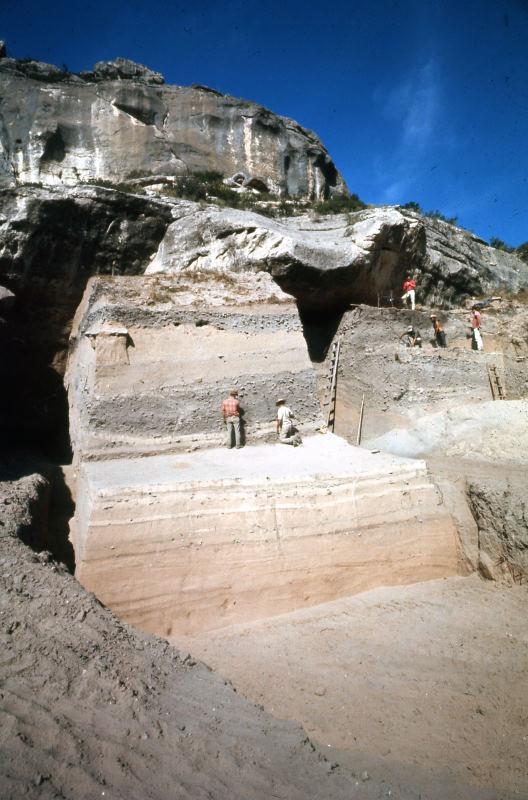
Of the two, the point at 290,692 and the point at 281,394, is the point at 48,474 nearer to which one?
the point at 281,394

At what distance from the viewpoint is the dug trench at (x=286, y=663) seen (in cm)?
237

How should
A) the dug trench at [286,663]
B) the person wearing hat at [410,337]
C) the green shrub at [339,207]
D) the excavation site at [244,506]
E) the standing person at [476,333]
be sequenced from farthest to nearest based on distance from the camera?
the green shrub at [339,207] < the standing person at [476,333] < the person wearing hat at [410,337] < the excavation site at [244,506] < the dug trench at [286,663]

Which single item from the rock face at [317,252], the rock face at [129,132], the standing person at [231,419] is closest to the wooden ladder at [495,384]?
the rock face at [317,252]

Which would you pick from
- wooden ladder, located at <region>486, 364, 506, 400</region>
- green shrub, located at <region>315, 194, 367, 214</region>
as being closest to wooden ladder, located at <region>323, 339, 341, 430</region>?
wooden ladder, located at <region>486, 364, 506, 400</region>

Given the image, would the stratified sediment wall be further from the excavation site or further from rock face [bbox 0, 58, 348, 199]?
rock face [bbox 0, 58, 348, 199]

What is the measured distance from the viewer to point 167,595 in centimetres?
441

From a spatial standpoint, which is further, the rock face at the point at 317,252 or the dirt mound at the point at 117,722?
the rock face at the point at 317,252

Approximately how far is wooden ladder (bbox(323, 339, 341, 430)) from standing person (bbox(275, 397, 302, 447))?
89.6 inches

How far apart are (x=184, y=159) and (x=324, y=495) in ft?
39.0

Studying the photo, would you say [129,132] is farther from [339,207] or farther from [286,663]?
[286,663]

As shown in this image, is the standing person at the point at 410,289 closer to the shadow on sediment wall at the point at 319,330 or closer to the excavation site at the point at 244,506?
the excavation site at the point at 244,506

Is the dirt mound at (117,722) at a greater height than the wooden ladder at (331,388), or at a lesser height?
lesser

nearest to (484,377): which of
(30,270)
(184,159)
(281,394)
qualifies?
(281,394)

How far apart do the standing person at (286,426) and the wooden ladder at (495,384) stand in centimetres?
436
